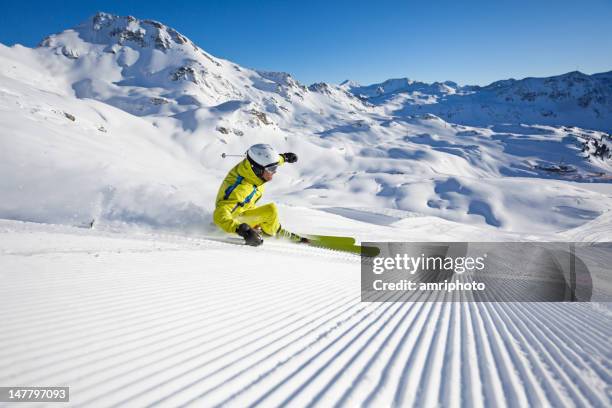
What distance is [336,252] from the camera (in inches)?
393

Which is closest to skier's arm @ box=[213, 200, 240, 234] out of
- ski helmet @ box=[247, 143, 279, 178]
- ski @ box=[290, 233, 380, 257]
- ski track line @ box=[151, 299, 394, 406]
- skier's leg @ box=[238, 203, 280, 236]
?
skier's leg @ box=[238, 203, 280, 236]

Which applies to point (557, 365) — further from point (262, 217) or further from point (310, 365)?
point (262, 217)

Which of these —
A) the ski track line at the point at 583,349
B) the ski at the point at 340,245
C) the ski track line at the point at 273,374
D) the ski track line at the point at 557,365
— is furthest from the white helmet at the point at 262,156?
the ski track line at the point at 583,349

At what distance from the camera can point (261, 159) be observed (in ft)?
24.0

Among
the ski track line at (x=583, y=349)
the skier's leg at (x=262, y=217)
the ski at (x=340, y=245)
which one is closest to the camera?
the ski track line at (x=583, y=349)

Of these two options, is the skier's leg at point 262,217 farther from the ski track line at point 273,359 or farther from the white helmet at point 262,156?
the ski track line at point 273,359

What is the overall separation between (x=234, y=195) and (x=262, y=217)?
1.35 metres

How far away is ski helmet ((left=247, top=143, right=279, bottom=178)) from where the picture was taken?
23.9ft

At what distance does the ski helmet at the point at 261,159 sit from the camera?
23.9 feet

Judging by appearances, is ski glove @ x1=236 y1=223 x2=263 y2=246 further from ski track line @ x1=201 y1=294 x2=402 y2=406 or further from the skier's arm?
ski track line @ x1=201 y1=294 x2=402 y2=406

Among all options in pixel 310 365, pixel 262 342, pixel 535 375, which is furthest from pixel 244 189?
pixel 535 375

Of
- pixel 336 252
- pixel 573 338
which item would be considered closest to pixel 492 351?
pixel 573 338

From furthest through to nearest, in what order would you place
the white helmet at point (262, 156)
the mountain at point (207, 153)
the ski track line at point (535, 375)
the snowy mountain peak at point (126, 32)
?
the snowy mountain peak at point (126, 32) < the mountain at point (207, 153) < the white helmet at point (262, 156) < the ski track line at point (535, 375)

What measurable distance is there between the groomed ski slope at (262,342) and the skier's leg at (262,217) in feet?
9.82
